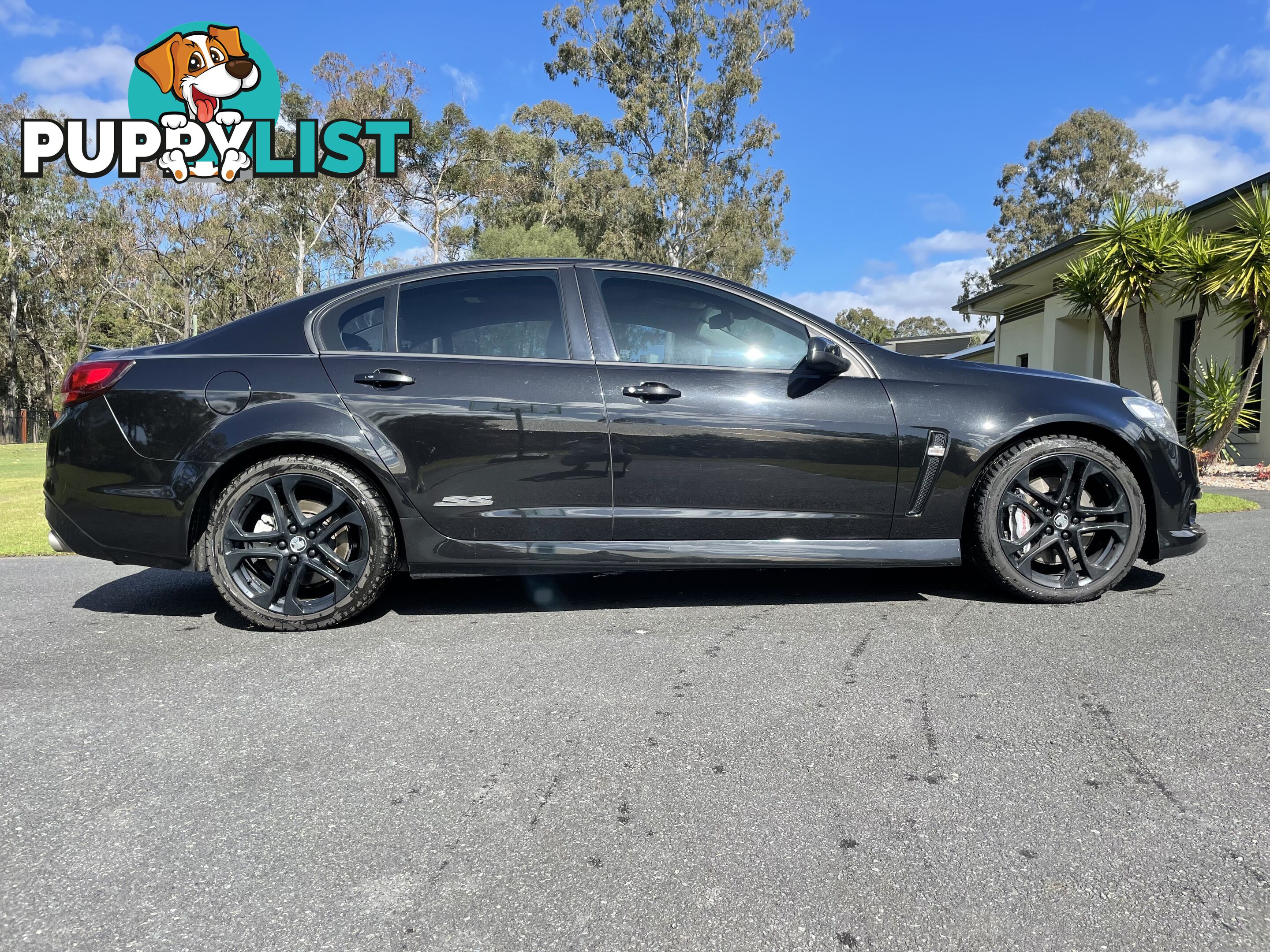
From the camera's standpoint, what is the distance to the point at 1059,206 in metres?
37.3

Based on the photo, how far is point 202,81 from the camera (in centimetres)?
2142

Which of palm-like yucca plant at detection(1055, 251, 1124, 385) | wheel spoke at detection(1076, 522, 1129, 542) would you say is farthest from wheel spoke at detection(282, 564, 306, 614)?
palm-like yucca plant at detection(1055, 251, 1124, 385)

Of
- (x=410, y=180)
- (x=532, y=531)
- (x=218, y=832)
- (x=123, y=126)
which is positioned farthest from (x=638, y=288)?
(x=410, y=180)

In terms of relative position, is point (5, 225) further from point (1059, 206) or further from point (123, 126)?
point (1059, 206)

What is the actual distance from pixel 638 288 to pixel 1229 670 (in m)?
2.65

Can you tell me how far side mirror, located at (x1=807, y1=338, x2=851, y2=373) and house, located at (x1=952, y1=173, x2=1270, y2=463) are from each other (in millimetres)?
9792

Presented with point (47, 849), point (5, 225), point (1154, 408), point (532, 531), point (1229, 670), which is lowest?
point (47, 849)

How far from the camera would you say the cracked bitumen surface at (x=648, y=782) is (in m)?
1.47

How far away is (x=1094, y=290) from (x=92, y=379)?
12.9m

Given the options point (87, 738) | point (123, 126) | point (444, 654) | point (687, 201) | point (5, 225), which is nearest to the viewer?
point (87, 738)

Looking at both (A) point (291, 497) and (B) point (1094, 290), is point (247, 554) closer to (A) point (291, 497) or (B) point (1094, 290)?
(A) point (291, 497)

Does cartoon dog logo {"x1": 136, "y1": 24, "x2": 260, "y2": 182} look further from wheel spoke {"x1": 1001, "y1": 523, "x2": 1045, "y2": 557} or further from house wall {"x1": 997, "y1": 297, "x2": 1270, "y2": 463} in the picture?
wheel spoke {"x1": 1001, "y1": 523, "x2": 1045, "y2": 557}

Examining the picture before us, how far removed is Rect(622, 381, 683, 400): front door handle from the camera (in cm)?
344

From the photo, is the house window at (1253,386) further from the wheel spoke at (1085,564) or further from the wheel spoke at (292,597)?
the wheel spoke at (292,597)
